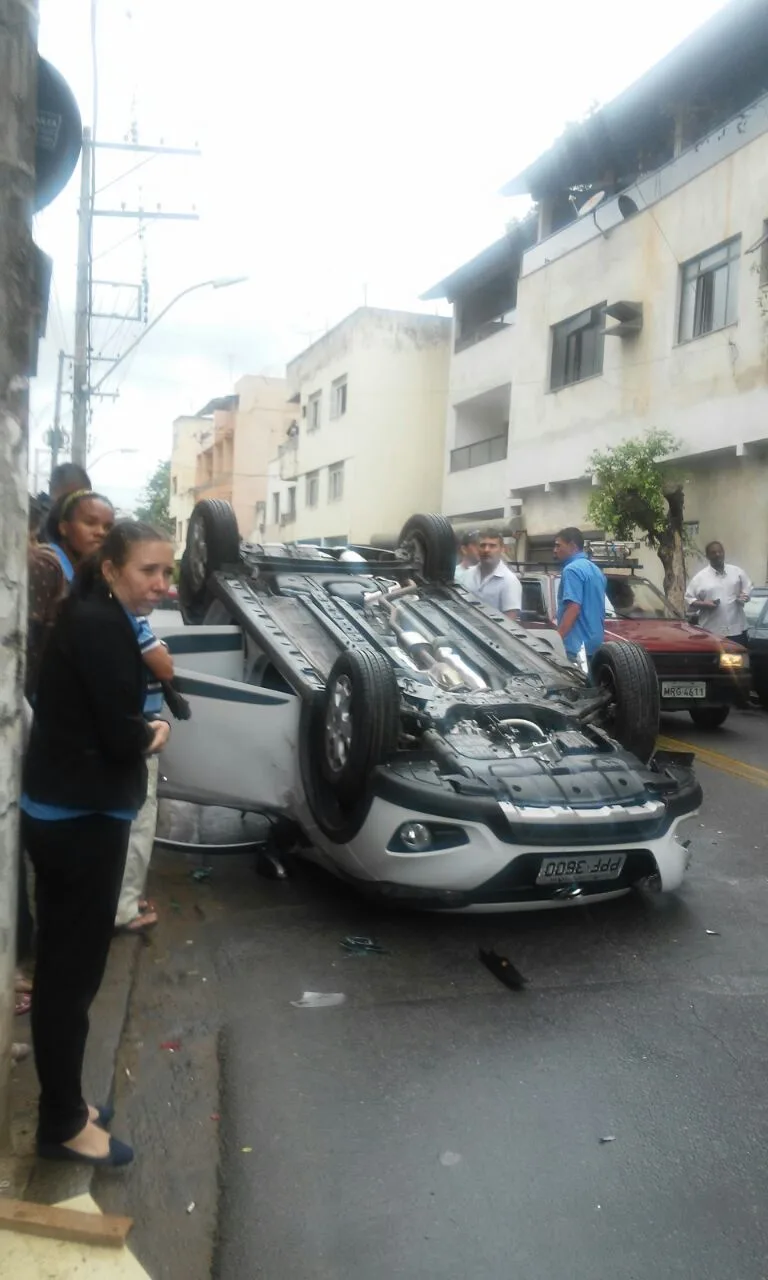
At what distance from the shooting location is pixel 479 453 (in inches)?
1105

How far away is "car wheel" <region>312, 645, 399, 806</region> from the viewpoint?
4.55 metres

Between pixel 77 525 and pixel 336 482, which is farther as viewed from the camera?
pixel 336 482

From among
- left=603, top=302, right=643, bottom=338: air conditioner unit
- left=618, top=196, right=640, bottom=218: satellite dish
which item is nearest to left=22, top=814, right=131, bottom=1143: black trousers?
left=603, top=302, right=643, bottom=338: air conditioner unit

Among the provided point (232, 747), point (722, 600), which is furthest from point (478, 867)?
point (722, 600)

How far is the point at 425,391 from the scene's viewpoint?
3447 centimetres

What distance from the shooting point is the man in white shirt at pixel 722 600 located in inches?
448

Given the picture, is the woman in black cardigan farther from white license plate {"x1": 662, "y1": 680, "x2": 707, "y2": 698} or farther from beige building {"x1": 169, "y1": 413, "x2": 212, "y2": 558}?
beige building {"x1": 169, "y1": 413, "x2": 212, "y2": 558}

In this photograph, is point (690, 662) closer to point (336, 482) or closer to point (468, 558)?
point (468, 558)

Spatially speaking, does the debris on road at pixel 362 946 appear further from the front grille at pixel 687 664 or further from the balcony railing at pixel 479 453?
the balcony railing at pixel 479 453

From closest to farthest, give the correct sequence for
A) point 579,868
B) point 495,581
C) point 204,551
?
1. point 579,868
2. point 204,551
3. point 495,581

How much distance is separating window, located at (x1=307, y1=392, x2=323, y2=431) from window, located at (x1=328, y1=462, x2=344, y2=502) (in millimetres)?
2323

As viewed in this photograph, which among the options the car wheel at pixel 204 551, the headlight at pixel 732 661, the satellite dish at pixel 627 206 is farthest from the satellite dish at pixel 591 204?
the car wheel at pixel 204 551

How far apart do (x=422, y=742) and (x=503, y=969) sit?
107 centimetres

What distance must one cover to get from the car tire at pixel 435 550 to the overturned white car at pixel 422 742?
0.40m
